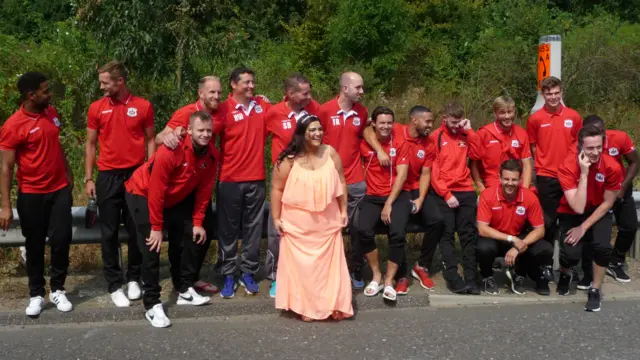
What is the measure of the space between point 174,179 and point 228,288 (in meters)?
1.21

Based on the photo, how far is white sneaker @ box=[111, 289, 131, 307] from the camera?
20.2 ft

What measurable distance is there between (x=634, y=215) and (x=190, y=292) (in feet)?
14.5

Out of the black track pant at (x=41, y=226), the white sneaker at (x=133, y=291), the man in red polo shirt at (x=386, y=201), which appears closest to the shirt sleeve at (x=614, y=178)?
the man in red polo shirt at (x=386, y=201)

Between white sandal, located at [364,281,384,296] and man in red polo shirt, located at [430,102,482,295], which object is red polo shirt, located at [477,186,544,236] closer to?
man in red polo shirt, located at [430,102,482,295]

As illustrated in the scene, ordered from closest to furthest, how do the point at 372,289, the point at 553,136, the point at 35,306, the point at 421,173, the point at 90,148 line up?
the point at 35,306 < the point at 90,148 < the point at 372,289 < the point at 421,173 < the point at 553,136

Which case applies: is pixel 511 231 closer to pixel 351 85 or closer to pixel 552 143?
pixel 552 143

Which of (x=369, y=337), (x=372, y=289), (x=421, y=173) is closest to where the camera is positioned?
(x=369, y=337)

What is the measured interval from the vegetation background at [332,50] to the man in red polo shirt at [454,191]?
3359mm

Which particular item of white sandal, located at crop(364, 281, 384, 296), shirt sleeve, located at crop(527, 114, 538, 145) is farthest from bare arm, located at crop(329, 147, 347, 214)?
shirt sleeve, located at crop(527, 114, 538, 145)

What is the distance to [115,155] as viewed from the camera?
6.31 m

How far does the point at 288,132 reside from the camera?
6594mm

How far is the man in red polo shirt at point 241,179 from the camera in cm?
646

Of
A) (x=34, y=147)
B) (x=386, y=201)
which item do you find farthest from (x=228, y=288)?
(x=34, y=147)

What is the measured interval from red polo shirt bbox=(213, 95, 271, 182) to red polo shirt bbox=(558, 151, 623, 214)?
112 inches
